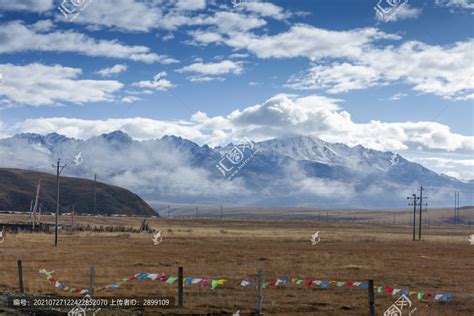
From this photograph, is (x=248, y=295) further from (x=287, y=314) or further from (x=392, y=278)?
(x=392, y=278)

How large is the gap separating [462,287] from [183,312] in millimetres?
18219

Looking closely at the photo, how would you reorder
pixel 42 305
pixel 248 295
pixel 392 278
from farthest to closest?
pixel 392 278 < pixel 248 295 < pixel 42 305

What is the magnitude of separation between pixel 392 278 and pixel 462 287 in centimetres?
455

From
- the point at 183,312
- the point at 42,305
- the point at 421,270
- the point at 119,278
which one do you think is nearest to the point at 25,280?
the point at 119,278

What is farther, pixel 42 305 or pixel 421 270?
pixel 421 270

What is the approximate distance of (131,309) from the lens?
65.4 feet

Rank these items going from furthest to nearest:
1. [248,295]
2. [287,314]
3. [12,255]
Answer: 1. [12,255]
2. [248,295]
3. [287,314]

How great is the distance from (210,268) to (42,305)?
63.7 feet

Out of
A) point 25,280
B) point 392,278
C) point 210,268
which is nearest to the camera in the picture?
point 25,280

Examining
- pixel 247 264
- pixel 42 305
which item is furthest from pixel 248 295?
pixel 247 264

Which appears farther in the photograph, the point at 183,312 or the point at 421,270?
the point at 421,270

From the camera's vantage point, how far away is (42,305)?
19.5 meters

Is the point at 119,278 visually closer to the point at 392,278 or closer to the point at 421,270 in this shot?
the point at 392,278

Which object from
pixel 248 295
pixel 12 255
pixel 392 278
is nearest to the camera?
pixel 248 295
